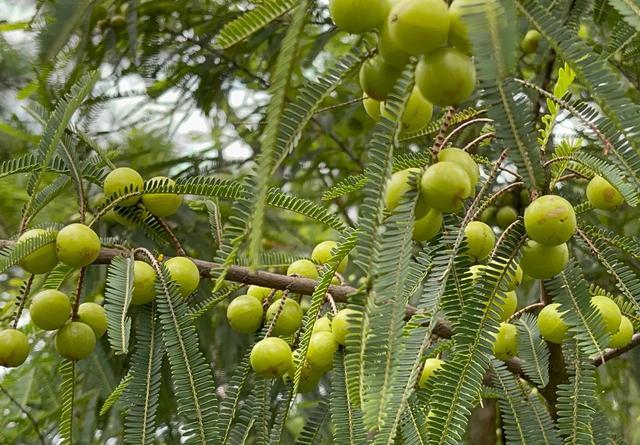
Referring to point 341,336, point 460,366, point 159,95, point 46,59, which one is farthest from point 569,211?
point 159,95

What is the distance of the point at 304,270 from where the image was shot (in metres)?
1.55

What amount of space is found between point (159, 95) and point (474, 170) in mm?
2284

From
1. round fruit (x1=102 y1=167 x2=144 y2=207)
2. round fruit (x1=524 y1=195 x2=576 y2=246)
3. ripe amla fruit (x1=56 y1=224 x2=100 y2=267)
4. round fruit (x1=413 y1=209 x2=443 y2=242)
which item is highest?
round fruit (x1=524 y1=195 x2=576 y2=246)

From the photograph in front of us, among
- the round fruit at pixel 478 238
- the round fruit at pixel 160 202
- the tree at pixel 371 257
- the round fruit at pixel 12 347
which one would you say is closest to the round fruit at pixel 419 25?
the tree at pixel 371 257

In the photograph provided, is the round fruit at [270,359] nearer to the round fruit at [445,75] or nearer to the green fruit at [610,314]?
the green fruit at [610,314]

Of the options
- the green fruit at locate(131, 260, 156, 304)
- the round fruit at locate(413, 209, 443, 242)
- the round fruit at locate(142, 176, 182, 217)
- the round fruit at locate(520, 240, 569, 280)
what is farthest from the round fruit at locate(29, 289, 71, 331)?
the round fruit at locate(520, 240, 569, 280)

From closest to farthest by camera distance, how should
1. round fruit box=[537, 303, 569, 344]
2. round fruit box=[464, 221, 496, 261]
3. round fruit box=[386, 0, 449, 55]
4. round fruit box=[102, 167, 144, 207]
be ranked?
round fruit box=[386, 0, 449, 55] → round fruit box=[464, 221, 496, 261] → round fruit box=[537, 303, 569, 344] → round fruit box=[102, 167, 144, 207]

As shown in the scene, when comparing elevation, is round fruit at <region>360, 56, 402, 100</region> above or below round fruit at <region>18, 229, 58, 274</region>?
above

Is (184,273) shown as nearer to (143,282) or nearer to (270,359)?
(143,282)

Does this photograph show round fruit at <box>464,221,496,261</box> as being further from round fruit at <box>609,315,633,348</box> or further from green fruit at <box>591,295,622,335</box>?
round fruit at <box>609,315,633,348</box>

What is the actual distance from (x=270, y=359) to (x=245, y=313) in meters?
0.18

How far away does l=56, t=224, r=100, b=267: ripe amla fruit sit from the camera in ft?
4.12

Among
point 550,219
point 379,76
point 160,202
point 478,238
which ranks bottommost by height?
point 160,202

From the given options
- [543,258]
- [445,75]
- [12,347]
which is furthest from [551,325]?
[12,347]
